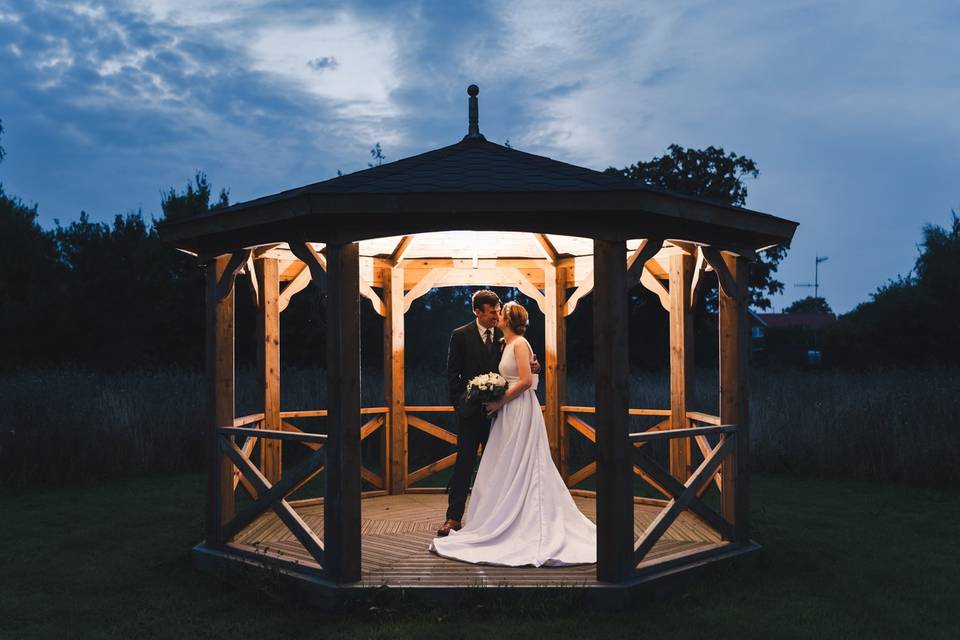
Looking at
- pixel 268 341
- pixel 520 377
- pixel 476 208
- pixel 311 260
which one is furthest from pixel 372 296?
pixel 476 208

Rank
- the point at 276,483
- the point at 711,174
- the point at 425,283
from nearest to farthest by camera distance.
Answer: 1. the point at 276,483
2. the point at 425,283
3. the point at 711,174

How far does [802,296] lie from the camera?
296ft

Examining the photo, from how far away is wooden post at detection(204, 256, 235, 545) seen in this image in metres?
6.79

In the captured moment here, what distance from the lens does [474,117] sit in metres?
7.63

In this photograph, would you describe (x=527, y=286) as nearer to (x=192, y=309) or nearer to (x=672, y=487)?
(x=672, y=487)

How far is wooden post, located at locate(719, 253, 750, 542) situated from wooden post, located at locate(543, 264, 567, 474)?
9.40 feet

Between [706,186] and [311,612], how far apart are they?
2953cm

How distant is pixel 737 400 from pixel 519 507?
Answer: 78.5 inches

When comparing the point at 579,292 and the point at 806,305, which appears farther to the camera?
the point at 806,305

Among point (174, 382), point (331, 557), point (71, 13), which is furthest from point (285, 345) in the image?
point (71, 13)

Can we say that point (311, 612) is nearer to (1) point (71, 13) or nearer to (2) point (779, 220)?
(2) point (779, 220)

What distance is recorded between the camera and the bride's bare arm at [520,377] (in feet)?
21.7

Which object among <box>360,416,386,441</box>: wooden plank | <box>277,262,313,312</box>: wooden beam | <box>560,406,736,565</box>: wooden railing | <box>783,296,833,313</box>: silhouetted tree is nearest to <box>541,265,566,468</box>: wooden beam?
<box>360,416,386,441</box>: wooden plank

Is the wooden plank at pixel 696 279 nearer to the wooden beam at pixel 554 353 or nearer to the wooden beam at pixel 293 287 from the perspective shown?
the wooden beam at pixel 554 353
